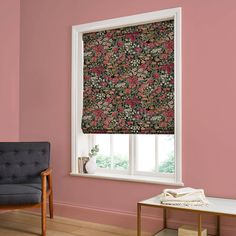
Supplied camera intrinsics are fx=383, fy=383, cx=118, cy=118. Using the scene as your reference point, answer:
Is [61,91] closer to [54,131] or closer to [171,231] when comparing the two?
[54,131]

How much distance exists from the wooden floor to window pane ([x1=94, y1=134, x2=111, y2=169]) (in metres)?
0.66

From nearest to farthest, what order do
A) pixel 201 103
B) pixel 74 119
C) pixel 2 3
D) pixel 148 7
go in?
pixel 201 103 → pixel 148 7 → pixel 74 119 → pixel 2 3

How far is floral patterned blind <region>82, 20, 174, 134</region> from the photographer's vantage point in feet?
11.9

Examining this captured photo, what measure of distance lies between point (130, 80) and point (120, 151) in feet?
2.63

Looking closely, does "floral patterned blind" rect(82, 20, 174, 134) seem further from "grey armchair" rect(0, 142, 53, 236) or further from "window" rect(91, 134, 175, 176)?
"grey armchair" rect(0, 142, 53, 236)

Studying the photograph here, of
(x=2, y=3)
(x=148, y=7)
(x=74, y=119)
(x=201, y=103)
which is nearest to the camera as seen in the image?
(x=201, y=103)

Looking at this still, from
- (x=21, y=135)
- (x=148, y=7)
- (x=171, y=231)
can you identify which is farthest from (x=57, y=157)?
(x=148, y=7)

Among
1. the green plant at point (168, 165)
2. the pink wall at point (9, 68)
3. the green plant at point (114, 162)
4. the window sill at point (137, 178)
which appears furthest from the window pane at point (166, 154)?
the pink wall at point (9, 68)

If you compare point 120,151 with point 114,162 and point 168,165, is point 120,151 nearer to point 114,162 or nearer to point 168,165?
point 114,162

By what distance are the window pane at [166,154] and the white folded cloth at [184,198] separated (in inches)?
28.6

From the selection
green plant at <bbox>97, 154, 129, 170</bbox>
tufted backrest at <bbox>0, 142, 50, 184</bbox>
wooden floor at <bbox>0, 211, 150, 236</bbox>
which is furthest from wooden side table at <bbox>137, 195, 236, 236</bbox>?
tufted backrest at <bbox>0, 142, 50, 184</bbox>

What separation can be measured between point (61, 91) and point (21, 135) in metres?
0.82

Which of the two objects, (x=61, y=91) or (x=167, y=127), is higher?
(x=61, y=91)

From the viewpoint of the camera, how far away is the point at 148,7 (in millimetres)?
3713
